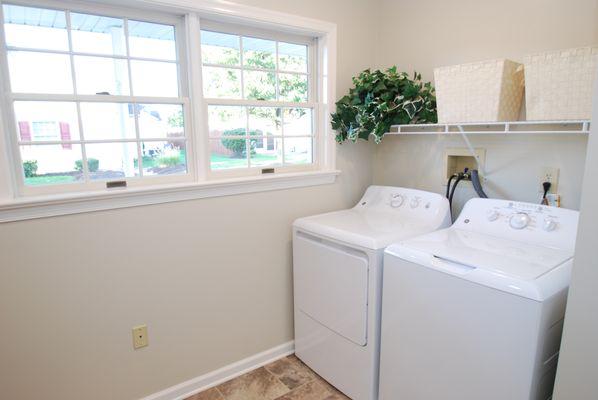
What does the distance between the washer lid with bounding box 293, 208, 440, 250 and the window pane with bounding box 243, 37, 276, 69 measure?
0.92 metres

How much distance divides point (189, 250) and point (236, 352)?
711 mm

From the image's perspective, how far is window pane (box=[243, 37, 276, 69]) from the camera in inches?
81.6

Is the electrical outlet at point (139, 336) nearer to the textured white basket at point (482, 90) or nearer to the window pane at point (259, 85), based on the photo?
the window pane at point (259, 85)

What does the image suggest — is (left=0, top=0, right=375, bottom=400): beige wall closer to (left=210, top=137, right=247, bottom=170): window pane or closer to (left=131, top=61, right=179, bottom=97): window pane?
(left=210, top=137, right=247, bottom=170): window pane

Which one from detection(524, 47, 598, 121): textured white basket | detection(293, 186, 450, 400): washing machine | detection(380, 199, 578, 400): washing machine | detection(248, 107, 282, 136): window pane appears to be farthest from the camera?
detection(248, 107, 282, 136): window pane

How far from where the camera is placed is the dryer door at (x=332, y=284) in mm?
1798

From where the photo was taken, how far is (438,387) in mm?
1482

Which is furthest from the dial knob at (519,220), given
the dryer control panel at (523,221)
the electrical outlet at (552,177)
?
the electrical outlet at (552,177)

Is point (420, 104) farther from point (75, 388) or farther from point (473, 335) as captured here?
point (75, 388)

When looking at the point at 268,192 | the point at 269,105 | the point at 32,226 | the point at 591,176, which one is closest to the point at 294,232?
the point at 268,192

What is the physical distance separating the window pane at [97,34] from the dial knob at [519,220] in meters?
1.93

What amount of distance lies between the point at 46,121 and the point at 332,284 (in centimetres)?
152

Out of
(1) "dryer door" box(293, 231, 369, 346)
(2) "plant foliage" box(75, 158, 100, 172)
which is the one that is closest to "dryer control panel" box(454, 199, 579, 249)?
(1) "dryer door" box(293, 231, 369, 346)

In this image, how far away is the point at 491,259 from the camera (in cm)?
140
